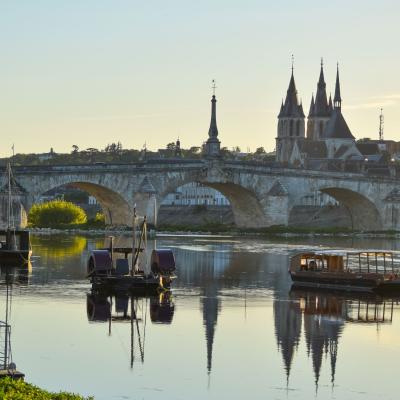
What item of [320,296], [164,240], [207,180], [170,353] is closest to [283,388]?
[170,353]

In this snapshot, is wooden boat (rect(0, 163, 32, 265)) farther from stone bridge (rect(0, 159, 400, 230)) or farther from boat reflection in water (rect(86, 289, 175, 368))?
stone bridge (rect(0, 159, 400, 230))

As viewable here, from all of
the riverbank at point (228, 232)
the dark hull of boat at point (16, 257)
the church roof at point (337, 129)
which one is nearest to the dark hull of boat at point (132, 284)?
the dark hull of boat at point (16, 257)

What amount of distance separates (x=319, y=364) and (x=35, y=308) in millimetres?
15635

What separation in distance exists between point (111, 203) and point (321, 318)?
70.8 metres

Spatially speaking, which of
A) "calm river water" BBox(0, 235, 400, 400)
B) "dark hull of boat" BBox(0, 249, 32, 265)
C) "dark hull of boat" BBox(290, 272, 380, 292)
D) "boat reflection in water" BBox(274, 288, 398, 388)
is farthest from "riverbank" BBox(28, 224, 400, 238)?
"boat reflection in water" BBox(274, 288, 398, 388)

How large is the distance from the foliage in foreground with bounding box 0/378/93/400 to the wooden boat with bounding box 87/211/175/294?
2933 cm

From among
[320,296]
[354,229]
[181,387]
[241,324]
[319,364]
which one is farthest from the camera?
[354,229]

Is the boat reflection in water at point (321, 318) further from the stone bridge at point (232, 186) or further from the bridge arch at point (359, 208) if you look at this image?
the bridge arch at point (359, 208)

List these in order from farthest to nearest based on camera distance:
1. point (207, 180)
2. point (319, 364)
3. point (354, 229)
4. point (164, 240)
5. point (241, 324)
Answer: point (354, 229)
point (207, 180)
point (164, 240)
point (241, 324)
point (319, 364)

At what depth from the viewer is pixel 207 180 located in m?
122

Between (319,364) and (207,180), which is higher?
(207,180)

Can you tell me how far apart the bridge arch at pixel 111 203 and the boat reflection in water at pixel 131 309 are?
58.3m

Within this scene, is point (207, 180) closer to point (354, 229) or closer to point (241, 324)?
point (354, 229)

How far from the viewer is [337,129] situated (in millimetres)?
190500
